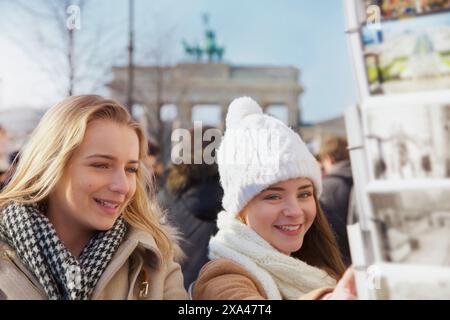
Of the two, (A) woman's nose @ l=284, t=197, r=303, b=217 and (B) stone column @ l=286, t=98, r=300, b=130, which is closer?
(A) woman's nose @ l=284, t=197, r=303, b=217

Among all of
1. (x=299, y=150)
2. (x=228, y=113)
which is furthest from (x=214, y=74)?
(x=299, y=150)

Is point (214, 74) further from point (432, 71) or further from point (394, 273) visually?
point (394, 273)

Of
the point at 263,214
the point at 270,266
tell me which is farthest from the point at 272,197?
the point at 270,266

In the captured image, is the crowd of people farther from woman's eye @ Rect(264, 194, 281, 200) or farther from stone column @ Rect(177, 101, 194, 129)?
stone column @ Rect(177, 101, 194, 129)

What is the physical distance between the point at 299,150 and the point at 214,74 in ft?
1.39

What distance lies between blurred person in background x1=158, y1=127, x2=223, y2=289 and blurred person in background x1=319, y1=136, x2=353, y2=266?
0.38 metres

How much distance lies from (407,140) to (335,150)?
74 centimetres

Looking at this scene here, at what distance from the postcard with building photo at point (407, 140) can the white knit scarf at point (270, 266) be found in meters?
0.37

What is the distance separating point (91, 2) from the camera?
1779 mm

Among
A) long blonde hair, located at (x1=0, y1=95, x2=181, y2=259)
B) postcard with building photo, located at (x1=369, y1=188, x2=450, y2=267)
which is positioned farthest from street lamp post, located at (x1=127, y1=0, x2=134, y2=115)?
postcard with building photo, located at (x1=369, y1=188, x2=450, y2=267)

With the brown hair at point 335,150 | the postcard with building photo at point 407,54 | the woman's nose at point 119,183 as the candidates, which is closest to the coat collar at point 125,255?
the woman's nose at point 119,183

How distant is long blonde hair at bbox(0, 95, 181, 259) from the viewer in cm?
150

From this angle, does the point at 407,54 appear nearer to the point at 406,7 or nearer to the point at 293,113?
the point at 406,7

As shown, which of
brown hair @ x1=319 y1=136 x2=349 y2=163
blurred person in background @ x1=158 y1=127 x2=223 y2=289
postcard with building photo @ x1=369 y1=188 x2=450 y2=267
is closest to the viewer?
postcard with building photo @ x1=369 y1=188 x2=450 y2=267
